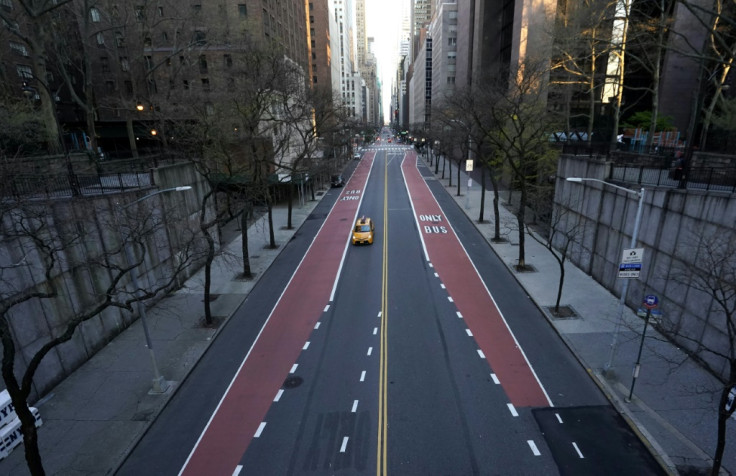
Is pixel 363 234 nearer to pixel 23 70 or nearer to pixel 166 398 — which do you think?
pixel 166 398

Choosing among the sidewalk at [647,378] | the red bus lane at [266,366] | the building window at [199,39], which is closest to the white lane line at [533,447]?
the sidewalk at [647,378]

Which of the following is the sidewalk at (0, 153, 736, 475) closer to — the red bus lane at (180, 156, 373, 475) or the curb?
the curb

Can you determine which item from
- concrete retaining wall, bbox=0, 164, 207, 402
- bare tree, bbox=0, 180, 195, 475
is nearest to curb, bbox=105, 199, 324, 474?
bare tree, bbox=0, 180, 195, 475

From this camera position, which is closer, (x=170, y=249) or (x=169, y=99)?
(x=170, y=249)

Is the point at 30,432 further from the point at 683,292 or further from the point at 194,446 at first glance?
the point at 683,292

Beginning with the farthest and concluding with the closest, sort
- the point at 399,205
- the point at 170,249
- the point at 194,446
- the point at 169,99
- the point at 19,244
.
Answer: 1. the point at 399,205
2. the point at 169,99
3. the point at 170,249
4. the point at 19,244
5. the point at 194,446

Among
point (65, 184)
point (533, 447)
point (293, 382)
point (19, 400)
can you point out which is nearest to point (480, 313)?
point (533, 447)

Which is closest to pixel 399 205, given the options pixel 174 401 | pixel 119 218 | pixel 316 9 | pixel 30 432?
pixel 119 218

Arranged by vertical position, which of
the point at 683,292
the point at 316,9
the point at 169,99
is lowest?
the point at 683,292
